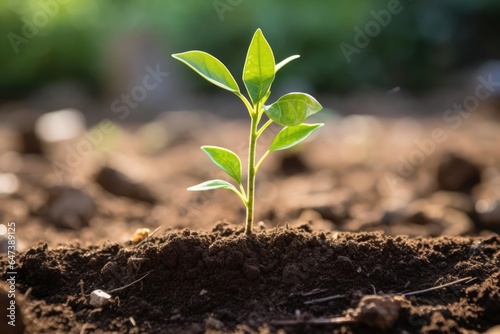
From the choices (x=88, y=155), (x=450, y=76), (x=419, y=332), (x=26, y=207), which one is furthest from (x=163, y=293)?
(x=450, y=76)

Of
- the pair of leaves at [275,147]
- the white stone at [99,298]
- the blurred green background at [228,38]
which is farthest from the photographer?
the blurred green background at [228,38]

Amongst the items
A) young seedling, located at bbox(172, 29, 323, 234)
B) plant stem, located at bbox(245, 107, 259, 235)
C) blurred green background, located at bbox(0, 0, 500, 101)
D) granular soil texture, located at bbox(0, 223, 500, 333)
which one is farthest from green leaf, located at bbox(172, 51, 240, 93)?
blurred green background, located at bbox(0, 0, 500, 101)

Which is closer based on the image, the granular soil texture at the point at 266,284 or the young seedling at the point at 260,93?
the granular soil texture at the point at 266,284

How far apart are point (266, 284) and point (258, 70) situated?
0.60 metres

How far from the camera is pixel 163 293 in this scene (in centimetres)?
170

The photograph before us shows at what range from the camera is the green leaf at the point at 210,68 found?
1723 mm

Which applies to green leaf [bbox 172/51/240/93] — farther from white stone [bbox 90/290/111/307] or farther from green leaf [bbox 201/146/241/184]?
white stone [bbox 90/290/111/307]

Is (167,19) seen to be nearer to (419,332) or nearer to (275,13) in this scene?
(275,13)

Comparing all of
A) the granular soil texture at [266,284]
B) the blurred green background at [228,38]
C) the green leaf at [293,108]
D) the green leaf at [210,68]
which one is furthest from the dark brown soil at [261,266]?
the blurred green background at [228,38]

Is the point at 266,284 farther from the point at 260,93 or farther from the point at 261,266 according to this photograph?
the point at 260,93

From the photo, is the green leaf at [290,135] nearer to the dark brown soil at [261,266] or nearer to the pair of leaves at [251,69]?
the pair of leaves at [251,69]

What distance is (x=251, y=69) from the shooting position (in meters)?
1.72

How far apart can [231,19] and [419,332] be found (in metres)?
7.08

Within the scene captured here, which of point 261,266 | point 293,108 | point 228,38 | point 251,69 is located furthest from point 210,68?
point 228,38
